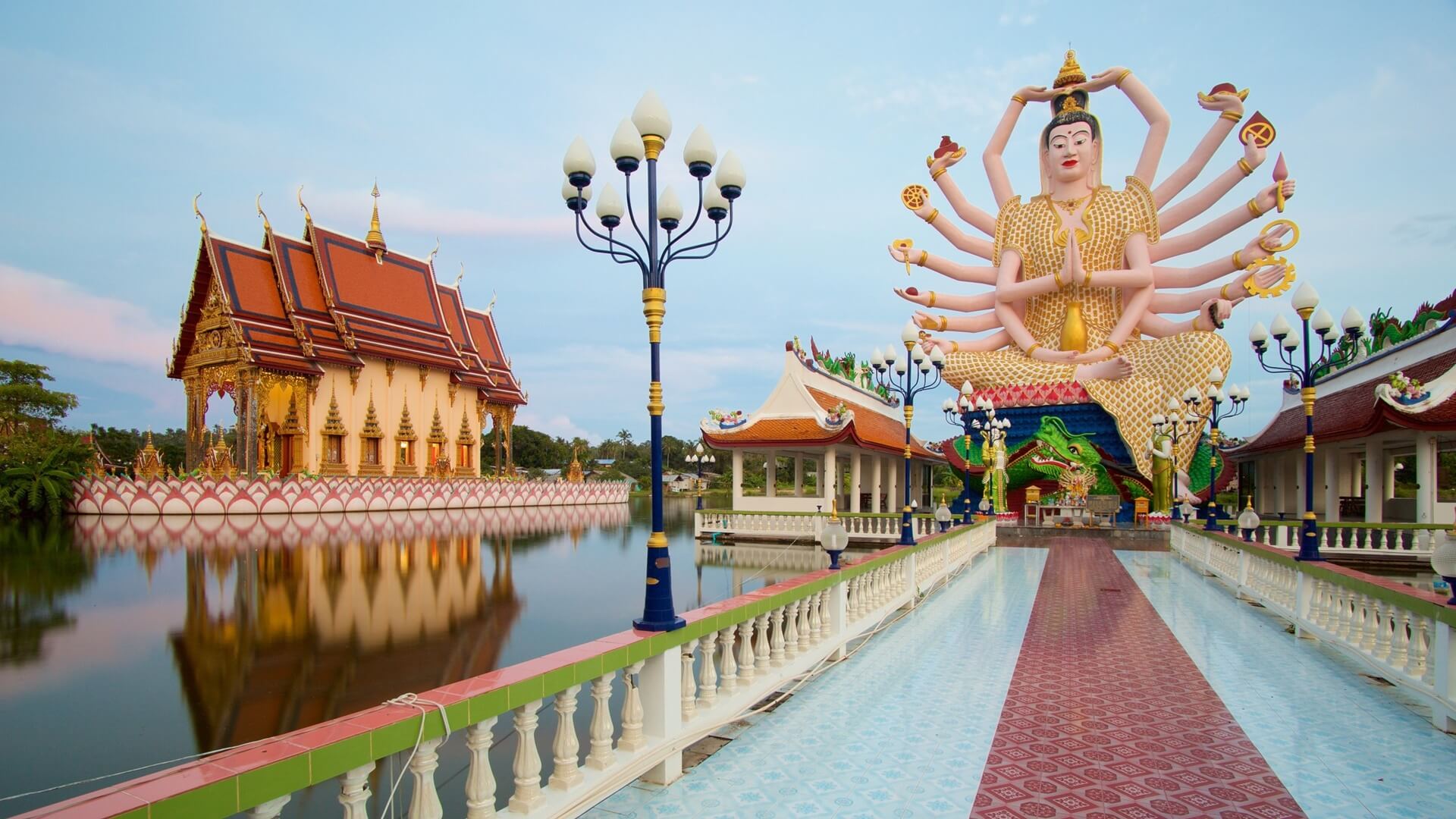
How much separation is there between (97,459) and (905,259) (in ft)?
90.3

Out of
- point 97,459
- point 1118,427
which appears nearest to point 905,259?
point 1118,427

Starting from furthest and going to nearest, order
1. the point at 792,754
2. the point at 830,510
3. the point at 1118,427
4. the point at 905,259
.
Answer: the point at 905,259, the point at 1118,427, the point at 830,510, the point at 792,754

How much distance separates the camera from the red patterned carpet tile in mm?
3357

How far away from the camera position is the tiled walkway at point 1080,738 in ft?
11.1

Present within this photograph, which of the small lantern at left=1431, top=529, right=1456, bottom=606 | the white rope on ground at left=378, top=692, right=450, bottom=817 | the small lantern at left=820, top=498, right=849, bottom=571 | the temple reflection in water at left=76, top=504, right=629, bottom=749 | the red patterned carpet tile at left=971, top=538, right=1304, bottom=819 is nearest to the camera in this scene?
the white rope on ground at left=378, top=692, right=450, bottom=817

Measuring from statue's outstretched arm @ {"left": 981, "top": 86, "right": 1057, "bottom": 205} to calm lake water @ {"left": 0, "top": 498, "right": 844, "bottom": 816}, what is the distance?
47.9ft

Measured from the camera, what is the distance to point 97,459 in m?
26.6

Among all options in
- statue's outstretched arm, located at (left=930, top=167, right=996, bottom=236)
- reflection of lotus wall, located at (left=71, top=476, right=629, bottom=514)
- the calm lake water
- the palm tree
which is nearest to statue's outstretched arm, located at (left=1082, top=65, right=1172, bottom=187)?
statue's outstretched arm, located at (left=930, top=167, right=996, bottom=236)

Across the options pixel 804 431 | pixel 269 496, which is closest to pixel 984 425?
pixel 804 431

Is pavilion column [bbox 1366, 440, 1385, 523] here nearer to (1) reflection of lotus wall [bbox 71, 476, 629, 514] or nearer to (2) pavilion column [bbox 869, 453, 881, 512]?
(2) pavilion column [bbox 869, 453, 881, 512]

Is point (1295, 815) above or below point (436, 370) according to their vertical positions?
below

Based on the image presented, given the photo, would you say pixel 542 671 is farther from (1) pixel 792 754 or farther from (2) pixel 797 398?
(2) pixel 797 398

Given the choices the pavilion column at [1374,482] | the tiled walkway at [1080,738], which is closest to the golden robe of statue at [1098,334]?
the pavilion column at [1374,482]

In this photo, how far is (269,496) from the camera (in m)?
23.7
